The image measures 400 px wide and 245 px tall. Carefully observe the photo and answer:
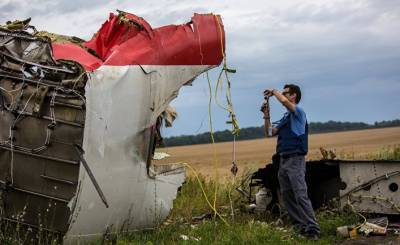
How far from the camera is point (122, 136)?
7543 millimetres

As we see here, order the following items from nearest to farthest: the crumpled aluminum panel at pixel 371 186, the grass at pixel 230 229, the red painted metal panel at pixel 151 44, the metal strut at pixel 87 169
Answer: the metal strut at pixel 87 169 → the red painted metal panel at pixel 151 44 → the grass at pixel 230 229 → the crumpled aluminum panel at pixel 371 186

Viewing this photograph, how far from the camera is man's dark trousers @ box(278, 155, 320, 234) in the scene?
8195 millimetres

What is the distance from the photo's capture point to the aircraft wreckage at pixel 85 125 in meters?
7.12

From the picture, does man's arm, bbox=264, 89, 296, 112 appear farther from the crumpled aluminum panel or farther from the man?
the crumpled aluminum panel

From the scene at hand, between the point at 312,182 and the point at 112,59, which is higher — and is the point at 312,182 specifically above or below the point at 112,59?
below

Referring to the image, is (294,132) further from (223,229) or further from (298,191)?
(223,229)

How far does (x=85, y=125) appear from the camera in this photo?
23.2 ft

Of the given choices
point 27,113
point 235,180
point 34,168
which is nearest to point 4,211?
point 34,168

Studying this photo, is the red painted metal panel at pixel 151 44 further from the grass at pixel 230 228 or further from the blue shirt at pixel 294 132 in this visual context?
the grass at pixel 230 228

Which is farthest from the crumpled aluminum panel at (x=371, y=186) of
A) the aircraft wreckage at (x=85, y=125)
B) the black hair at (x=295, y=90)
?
the aircraft wreckage at (x=85, y=125)

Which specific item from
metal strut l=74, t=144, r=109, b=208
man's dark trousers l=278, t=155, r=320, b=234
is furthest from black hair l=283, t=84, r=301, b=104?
metal strut l=74, t=144, r=109, b=208

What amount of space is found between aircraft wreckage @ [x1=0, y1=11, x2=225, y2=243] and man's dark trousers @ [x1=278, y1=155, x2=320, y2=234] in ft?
5.37

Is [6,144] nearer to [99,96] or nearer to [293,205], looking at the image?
[99,96]

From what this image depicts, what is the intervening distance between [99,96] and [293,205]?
9.85 ft
